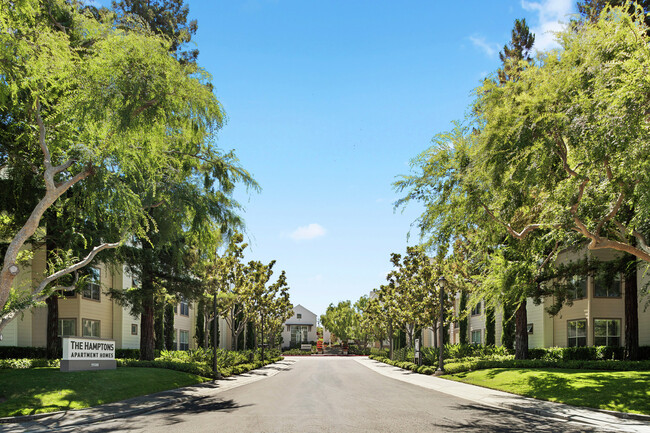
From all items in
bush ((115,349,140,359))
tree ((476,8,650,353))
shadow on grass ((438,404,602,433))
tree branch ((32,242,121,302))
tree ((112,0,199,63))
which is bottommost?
bush ((115,349,140,359))

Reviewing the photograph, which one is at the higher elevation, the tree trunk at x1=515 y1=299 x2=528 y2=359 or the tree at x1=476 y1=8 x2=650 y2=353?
the tree at x1=476 y1=8 x2=650 y2=353

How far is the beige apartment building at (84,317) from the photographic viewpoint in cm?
3036

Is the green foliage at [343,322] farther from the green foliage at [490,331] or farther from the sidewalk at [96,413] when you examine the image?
the sidewalk at [96,413]

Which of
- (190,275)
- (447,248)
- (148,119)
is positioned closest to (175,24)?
(190,275)

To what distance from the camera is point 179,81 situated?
1412 cm

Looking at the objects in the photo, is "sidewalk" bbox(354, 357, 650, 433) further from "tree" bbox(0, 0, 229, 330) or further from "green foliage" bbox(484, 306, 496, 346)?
"green foliage" bbox(484, 306, 496, 346)

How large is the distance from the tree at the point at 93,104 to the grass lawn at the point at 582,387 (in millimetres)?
13936

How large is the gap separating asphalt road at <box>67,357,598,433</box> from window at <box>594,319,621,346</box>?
17.9 m

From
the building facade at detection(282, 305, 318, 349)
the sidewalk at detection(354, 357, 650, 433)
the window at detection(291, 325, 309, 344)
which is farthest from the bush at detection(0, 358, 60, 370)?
the window at detection(291, 325, 309, 344)

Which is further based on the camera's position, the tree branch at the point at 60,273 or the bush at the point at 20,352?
the bush at the point at 20,352

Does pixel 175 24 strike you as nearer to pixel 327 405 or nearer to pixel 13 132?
pixel 13 132

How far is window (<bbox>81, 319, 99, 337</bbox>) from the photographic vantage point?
3419cm

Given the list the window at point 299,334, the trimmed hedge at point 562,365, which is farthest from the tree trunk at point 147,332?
the window at point 299,334

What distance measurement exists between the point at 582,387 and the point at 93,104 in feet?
57.6
